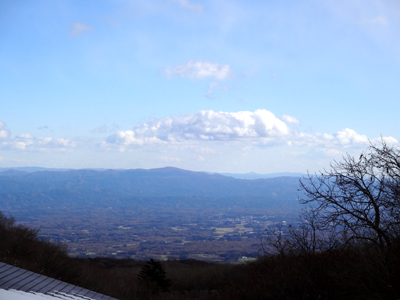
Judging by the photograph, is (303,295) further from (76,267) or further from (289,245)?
(76,267)

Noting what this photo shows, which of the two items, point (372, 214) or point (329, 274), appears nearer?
point (372, 214)

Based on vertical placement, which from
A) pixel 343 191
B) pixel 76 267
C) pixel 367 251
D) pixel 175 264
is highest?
pixel 343 191

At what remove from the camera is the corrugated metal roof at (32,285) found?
11656 millimetres

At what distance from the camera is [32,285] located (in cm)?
1243

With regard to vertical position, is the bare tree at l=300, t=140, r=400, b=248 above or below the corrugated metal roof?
above

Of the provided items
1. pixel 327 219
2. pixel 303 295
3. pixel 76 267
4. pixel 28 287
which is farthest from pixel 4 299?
pixel 76 267

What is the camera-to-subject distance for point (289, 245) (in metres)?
17.2

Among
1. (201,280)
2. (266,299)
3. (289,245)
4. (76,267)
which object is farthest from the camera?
(201,280)

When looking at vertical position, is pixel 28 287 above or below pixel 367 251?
below

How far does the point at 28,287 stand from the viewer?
12.0 m

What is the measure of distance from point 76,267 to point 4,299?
1789 centimetres

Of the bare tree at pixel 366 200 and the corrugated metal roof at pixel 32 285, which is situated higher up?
the bare tree at pixel 366 200

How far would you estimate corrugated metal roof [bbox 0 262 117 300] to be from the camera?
11656 millimetres

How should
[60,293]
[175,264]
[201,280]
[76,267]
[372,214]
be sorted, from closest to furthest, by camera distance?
1. [372,214]
2. [60,293]
3. [76,267]
4. [201,280]
5. [175,264]
